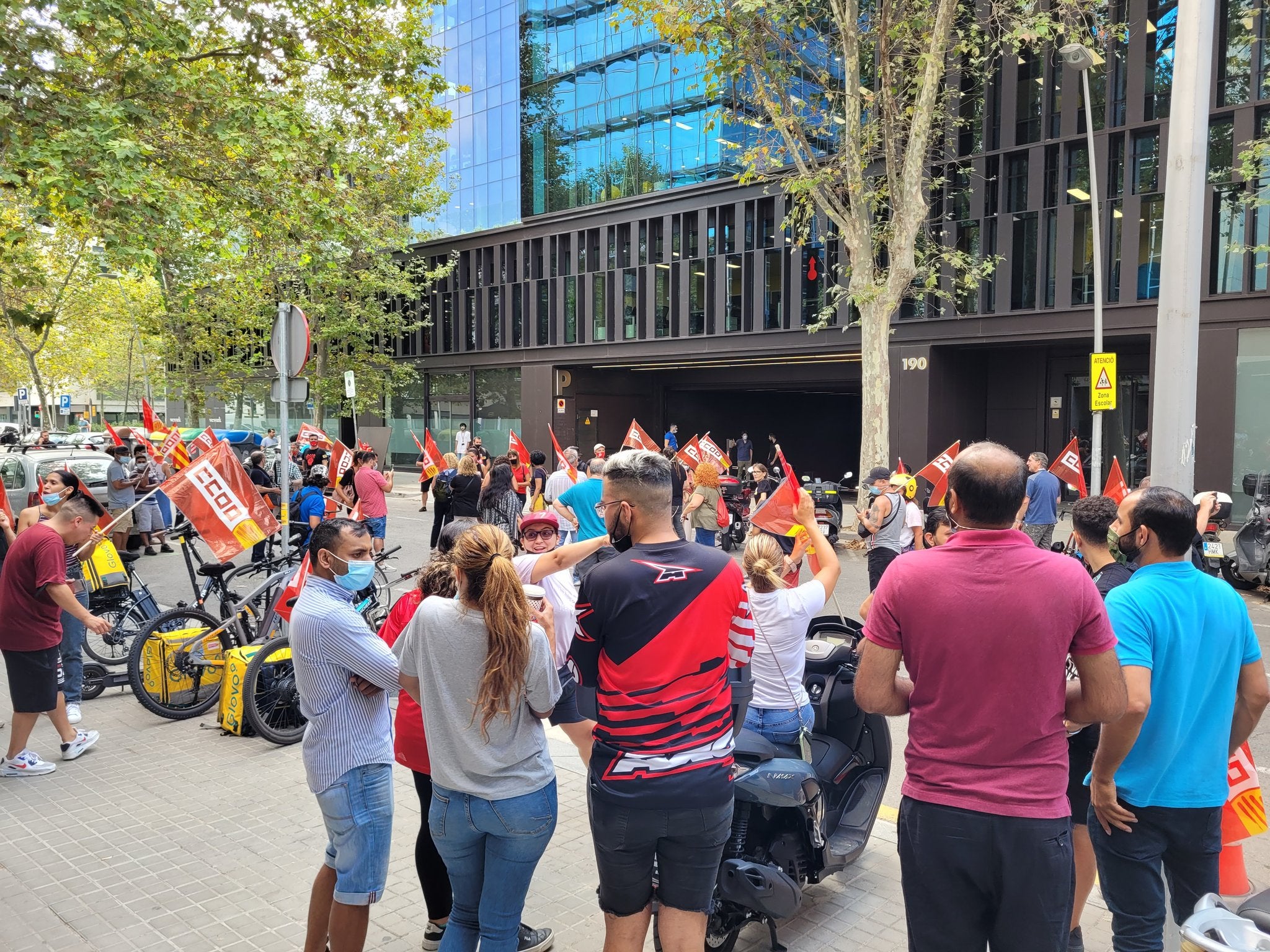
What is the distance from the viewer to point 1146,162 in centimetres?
2202

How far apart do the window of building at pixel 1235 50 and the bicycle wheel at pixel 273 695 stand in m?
22.3

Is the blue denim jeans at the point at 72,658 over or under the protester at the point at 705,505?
under

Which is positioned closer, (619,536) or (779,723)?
(619,536)

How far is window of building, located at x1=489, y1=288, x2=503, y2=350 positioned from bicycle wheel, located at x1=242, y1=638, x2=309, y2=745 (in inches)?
1269

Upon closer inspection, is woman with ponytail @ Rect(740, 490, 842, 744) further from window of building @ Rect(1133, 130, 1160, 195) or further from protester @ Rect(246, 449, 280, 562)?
window of building @ Rect(1133, 130, 1160, 195)

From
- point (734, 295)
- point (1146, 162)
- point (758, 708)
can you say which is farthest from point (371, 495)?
point (734, 295)

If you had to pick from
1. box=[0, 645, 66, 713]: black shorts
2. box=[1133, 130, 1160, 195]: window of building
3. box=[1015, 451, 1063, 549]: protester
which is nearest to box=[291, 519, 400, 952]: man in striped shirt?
box=[0, 645, 66, 713]: black shorts

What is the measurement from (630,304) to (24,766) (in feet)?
94.7

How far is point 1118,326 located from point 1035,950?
2270 cm

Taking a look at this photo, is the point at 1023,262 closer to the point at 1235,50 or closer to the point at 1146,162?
the point at 1146,162

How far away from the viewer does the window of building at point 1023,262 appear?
2378 cm

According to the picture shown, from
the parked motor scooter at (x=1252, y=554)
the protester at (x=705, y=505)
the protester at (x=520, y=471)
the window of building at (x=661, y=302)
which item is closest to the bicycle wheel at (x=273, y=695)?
the protester at (x=705, y=505)

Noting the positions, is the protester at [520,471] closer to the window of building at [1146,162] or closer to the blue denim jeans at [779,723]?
the blue denim jeans at [779,723]

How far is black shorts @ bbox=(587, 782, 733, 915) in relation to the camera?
291 cm
